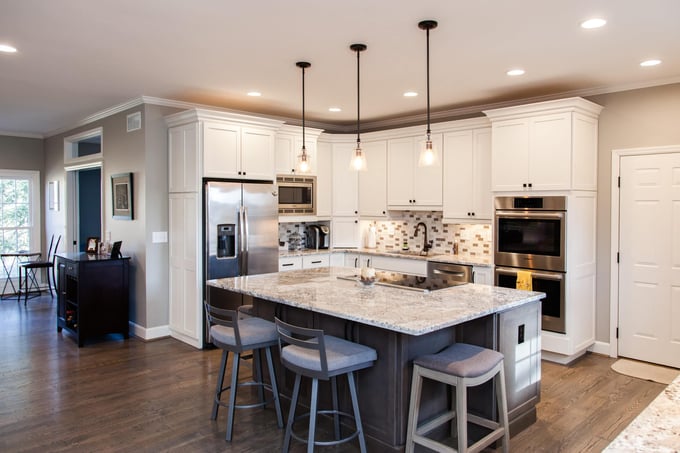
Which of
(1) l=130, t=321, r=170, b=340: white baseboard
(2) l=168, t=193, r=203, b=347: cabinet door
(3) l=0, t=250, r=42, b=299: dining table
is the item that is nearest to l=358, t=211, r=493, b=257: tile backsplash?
(2) l=168, t=193, r=203, b=347: cabinet door

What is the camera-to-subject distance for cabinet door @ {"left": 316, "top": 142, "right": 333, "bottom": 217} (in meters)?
6.45

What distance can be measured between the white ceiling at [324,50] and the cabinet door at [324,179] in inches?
39.7

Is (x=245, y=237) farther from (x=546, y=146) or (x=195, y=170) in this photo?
(x=546, y=146)

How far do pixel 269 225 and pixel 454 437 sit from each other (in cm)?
309

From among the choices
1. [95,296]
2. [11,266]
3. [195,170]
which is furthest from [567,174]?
[11,266]

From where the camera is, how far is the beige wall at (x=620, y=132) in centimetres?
443

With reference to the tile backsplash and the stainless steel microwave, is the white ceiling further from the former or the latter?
the tile backsplash

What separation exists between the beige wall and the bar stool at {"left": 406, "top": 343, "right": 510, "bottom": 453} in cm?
263

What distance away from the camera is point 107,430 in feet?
10.6

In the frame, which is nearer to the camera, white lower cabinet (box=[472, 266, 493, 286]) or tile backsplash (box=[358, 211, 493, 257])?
white lower cabinet (box=[472, 266, 493, 286])

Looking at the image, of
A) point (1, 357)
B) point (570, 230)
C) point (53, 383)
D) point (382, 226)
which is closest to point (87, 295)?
point (1, 357)

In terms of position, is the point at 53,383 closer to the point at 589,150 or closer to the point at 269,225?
the point at 269,225

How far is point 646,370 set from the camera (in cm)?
441

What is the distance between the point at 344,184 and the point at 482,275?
2.37 m
